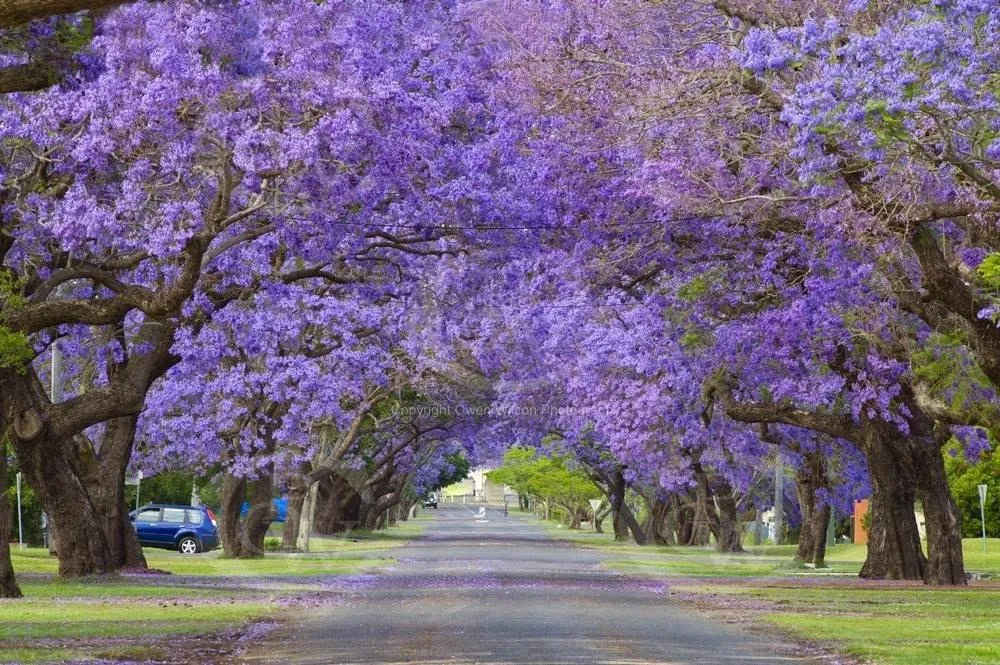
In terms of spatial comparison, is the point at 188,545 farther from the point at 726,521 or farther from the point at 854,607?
the point at 854,607

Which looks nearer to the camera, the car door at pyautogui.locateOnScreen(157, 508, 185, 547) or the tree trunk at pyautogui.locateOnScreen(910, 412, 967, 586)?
the tree trunk at pyautogui.locateOnScreen(910, 412, 967, 586)

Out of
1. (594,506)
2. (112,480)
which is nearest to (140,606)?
(112,480)

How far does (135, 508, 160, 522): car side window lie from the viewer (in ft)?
178

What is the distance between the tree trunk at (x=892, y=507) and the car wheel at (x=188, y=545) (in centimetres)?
2464

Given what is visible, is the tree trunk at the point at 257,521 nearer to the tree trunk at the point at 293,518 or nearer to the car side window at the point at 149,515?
the tree trunk at the point at 293,518

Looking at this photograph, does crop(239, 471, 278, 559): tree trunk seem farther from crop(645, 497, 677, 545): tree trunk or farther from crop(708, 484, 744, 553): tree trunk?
crop(645, 497, 677, 545): tree trunk

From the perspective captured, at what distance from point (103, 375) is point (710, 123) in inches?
791

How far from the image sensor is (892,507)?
115 ft

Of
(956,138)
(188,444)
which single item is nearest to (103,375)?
(188,444)

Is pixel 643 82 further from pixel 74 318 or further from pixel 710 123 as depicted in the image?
pixel 74 318

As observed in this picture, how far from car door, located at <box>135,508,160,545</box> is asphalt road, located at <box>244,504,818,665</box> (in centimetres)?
2021

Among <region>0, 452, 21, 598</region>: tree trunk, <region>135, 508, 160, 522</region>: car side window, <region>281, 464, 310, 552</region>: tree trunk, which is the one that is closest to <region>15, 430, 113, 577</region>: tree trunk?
<region>0, 452, 21, 598</region>: tree trunk

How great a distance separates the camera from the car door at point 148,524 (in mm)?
54156

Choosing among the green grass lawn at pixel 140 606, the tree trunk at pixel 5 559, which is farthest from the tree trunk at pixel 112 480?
the tree trunk at pixel 5 559
